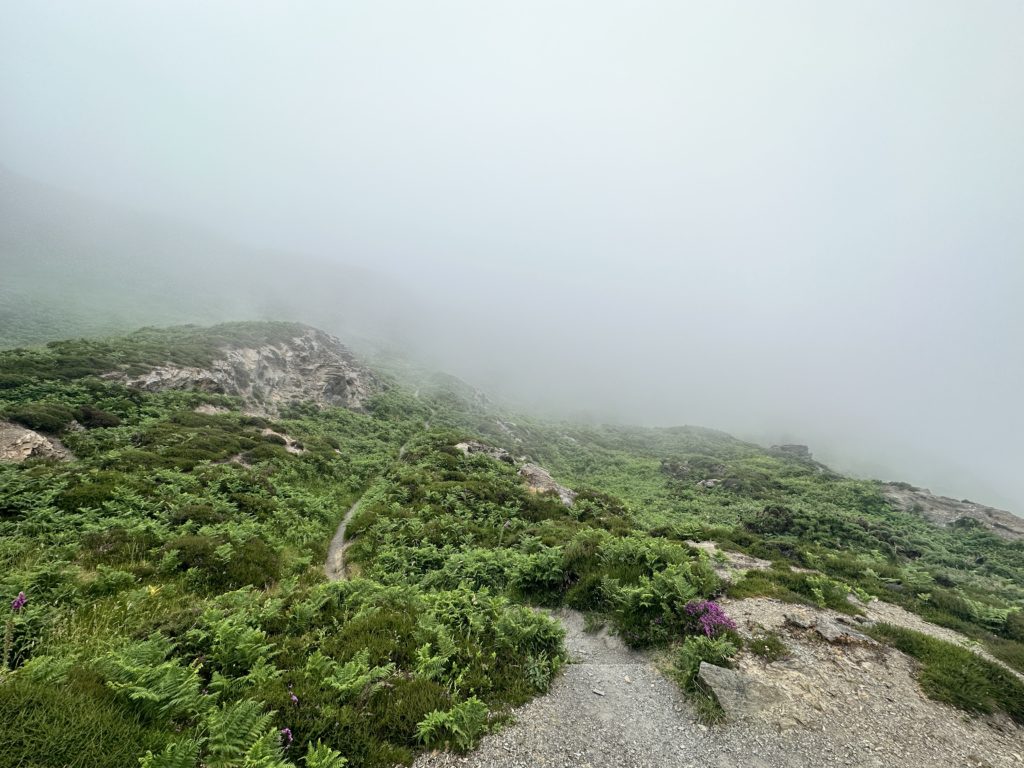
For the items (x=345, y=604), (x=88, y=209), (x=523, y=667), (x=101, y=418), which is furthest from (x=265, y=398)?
(x=88, y=209)

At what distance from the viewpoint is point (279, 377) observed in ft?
180

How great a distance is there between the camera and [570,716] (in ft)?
23.0

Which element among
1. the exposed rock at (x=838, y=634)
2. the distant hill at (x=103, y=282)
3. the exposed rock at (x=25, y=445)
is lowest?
the distant hill at (x=103, y=282)

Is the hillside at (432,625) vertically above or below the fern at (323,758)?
below

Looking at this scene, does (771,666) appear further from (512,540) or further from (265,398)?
(265,398)

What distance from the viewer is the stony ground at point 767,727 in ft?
20.5

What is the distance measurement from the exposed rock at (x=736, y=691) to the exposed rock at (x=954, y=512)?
127ft

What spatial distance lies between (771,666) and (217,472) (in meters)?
22.9

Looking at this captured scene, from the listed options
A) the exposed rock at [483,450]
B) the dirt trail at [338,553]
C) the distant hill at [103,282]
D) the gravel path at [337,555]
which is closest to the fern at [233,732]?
the dirt trail at [338,553]

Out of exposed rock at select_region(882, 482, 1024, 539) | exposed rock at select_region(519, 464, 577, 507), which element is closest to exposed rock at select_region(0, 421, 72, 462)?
exposed rock at select_region(519, 464, 577, 507)

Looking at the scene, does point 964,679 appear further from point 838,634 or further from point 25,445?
point 25,445

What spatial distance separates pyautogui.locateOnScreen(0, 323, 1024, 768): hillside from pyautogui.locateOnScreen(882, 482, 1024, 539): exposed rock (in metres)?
→ 9.09

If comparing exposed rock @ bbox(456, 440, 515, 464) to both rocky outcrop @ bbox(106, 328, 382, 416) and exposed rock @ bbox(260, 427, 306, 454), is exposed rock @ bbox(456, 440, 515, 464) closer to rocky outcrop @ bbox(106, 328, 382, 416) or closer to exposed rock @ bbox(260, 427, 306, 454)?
exposed rock @ bbox(260, 427, 306, 454)

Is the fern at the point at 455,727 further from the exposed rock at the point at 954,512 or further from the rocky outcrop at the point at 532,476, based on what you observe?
the exposed rock at the point at 954,512
